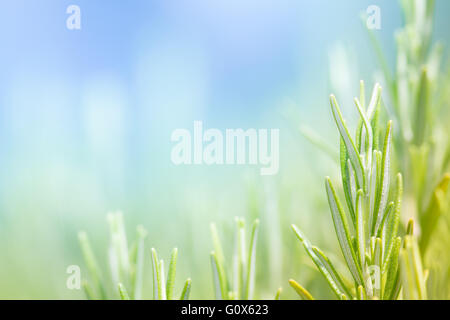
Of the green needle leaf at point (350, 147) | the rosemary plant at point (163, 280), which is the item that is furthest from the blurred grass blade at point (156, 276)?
the green needle leaf at point (350, 147)

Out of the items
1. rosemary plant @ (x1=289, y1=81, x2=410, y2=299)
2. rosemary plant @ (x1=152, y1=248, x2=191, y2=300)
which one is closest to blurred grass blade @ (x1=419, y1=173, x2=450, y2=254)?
rosemary plant @ (x1=289, y1=81, x2=410, y2=299)

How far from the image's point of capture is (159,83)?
0.45 metres

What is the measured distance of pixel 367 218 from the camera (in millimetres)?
215

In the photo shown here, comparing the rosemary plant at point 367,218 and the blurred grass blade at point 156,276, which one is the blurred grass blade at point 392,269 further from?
the blurred grass blade at point 156,276

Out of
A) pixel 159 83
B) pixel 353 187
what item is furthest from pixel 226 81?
pixel 353 187

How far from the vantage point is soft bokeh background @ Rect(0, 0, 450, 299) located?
1.17 ft

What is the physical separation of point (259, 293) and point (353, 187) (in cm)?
13

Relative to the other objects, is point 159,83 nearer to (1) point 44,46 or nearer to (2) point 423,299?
(1) point 44,46

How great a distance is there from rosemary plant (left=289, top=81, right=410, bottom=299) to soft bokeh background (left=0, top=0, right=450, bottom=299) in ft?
0.30

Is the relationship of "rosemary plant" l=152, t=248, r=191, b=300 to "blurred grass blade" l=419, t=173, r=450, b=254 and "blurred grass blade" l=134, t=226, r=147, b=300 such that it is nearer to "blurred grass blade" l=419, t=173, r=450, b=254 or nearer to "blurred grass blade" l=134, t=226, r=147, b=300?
"blurred grass blade" l=134, t=226, r=147, b=300

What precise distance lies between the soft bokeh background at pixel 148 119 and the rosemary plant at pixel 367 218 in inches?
3.6

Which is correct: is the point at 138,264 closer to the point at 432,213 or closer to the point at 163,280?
the point at 163,280

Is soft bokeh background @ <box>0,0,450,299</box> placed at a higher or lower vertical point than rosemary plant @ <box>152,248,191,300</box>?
higher

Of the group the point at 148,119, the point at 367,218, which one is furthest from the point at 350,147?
the point at 148,119
